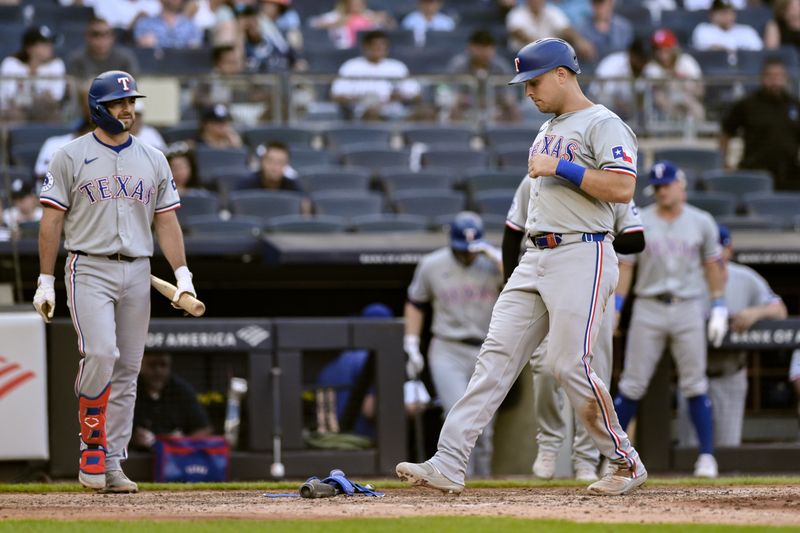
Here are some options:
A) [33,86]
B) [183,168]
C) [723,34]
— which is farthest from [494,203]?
[723,34]

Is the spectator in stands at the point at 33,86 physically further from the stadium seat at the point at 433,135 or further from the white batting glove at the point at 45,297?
the white batting glove at the point at 45,297

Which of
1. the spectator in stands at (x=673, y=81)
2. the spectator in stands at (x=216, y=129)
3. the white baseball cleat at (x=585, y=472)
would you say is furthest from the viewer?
the spectator in stands at (x=673, y=81)

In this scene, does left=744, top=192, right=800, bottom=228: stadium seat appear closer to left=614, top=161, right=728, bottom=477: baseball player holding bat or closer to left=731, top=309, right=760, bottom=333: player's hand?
left=731, top=309, right=760, bottom=333: player's hand

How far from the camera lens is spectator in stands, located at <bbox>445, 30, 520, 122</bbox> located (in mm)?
13227

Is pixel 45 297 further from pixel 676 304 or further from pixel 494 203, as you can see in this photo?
pixel 494 203

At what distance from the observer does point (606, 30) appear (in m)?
15.6

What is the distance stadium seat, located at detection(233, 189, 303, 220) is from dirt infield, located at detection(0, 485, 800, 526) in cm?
501

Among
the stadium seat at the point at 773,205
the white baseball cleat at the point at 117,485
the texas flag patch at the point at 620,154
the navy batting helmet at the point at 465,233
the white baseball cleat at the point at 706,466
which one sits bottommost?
the white baseball cleat at the point at 706,466

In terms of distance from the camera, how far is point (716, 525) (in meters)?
5.06

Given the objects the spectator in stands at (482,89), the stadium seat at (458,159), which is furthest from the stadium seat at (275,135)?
the spectator in stands at (482,89)

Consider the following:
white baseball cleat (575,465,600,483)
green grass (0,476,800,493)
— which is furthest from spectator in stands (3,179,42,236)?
white baseball cleat (575,465,600,483)

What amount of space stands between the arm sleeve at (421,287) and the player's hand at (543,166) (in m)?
4.34

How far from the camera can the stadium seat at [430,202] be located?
39.0ft

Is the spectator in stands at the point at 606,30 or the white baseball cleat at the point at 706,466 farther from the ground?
the spectator in stands at the point at 606,30
